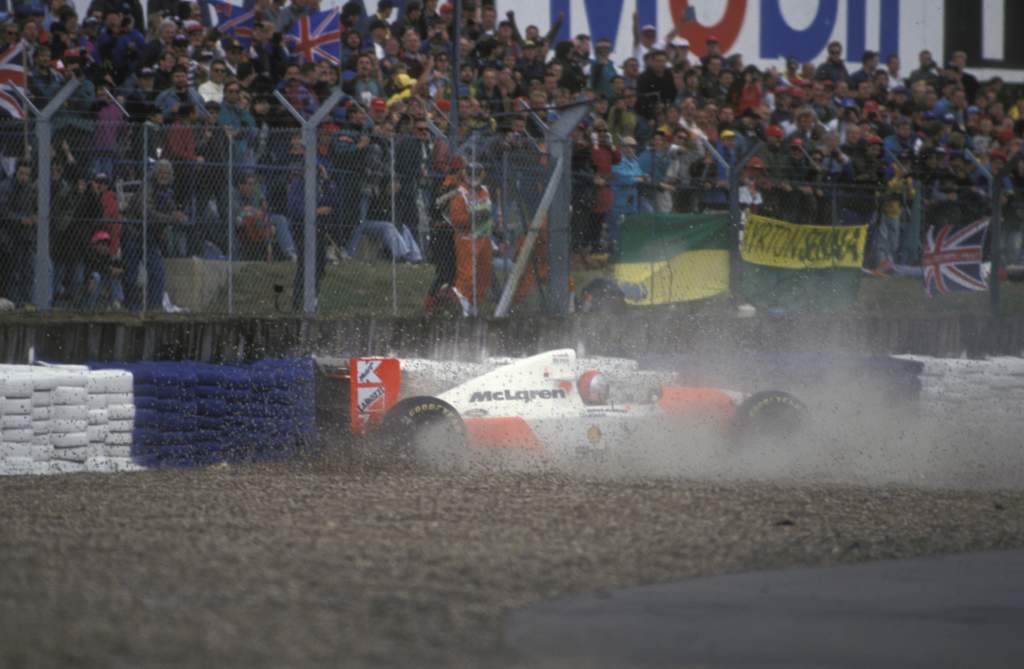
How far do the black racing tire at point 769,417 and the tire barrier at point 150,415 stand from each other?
292 centimetres

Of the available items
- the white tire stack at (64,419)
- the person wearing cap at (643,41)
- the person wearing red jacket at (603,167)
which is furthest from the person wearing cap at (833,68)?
the white tire stack at (64,419)

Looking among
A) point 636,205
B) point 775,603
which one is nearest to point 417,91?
point 636,205

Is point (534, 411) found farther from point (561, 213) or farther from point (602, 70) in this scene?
point (602, 70)

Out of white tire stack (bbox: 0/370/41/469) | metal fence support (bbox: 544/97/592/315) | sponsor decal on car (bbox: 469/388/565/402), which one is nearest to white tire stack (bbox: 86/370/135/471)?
white tire stack (bbox: 0/370/41/469)

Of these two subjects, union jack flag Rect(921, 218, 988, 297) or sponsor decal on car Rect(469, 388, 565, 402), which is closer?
sponsor decal on car Rect(469, 388, 565, 402)

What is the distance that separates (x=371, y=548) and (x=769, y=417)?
15.4ft

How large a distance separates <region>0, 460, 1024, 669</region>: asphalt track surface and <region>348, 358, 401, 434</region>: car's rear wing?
326 mm

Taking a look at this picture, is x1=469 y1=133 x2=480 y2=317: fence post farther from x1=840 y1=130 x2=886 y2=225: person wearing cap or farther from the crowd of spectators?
x1=840 y1=130 x2=886 y2=225: person wearing cap

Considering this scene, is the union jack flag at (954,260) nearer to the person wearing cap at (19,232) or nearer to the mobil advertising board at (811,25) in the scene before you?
the mobil advertising board at (811,25)

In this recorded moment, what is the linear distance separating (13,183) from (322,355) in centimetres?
243

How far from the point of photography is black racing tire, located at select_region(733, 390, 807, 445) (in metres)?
10.4

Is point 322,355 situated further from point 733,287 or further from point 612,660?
point 612,660

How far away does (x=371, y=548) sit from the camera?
6.46 meters

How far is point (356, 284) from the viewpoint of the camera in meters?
11.4
